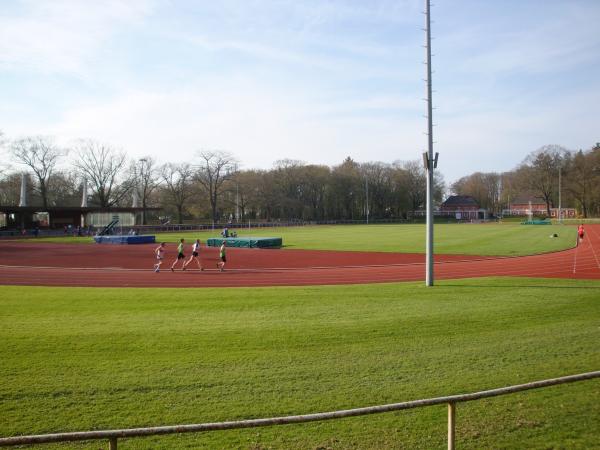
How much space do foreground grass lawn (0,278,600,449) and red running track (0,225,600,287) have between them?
7.50 m

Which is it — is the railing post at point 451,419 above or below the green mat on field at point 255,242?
above

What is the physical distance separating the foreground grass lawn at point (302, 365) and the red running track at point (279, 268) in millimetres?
7497

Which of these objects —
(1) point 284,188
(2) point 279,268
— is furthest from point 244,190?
(2) point 279,268

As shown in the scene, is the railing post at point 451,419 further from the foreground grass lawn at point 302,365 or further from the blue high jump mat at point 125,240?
the blue high jump mat at point 125,240

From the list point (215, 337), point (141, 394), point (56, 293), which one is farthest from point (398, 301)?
point (56, 293)

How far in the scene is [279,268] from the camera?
29.5m

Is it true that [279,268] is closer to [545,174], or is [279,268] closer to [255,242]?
[255,242]

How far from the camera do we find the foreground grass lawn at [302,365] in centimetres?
662

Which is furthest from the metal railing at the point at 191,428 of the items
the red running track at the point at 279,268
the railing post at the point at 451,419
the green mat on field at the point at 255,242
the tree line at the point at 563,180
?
the tree line at the point at 563,180

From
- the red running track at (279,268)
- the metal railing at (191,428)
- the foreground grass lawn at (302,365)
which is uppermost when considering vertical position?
the metal railing at (191,428)

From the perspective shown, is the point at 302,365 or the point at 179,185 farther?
the point at 179,185

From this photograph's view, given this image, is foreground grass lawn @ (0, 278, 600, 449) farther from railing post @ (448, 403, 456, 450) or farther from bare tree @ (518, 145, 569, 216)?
bare tree @ (518, 145, 569, 216)

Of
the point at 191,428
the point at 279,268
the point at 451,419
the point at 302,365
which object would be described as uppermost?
the point at 191,428

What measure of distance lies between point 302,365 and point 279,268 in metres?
20.2
